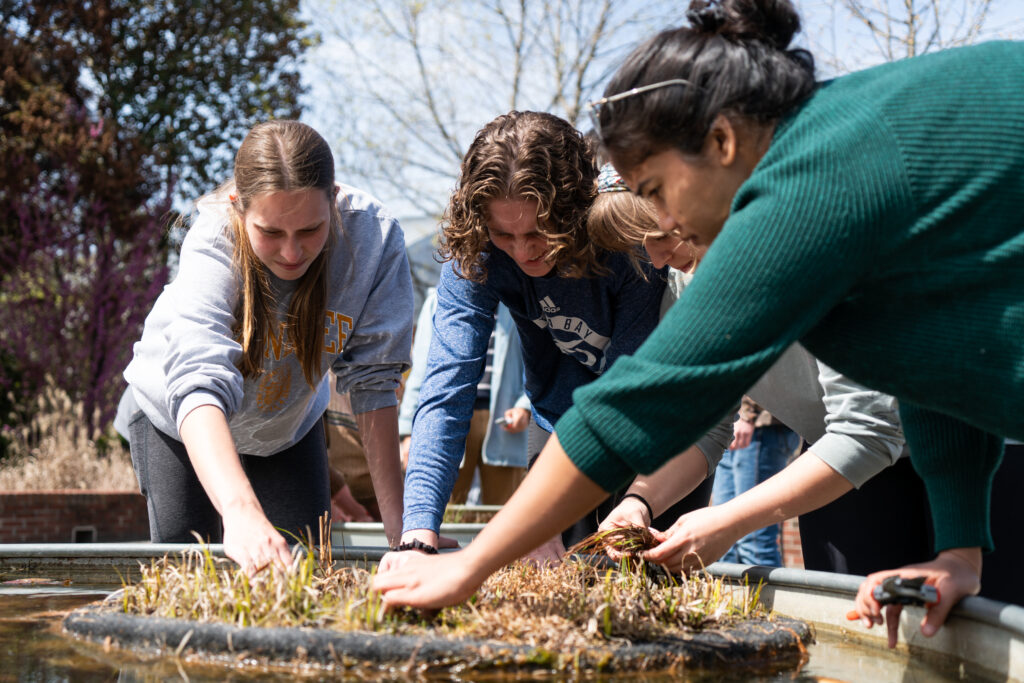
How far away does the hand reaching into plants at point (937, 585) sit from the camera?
75.7 inches

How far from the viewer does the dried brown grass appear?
8828 millimetres

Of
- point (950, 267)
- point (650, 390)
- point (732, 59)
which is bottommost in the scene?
point (650, 390)

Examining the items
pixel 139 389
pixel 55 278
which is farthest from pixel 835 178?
pixel 55 278

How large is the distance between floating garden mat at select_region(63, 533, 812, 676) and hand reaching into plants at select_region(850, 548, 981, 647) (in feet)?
0.72

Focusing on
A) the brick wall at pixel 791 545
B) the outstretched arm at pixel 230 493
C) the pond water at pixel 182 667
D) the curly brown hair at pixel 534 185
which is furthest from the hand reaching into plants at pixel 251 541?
the brick wall at pixel 791 545

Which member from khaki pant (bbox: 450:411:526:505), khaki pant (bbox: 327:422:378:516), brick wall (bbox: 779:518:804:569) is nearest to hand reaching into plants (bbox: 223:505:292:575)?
khaki pant (bbox: 327:422:378:516)

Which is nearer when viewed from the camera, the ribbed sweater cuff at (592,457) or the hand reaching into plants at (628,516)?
the ribbed sweater cuff at (592,457)

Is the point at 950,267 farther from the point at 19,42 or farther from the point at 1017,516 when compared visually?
the point at 19,42

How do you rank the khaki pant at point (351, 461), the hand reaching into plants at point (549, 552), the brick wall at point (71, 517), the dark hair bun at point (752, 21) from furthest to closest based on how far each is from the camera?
the brick wall at point (71, 517), the khaki pant at point (351, 461), the hand reaching into plants at point (549, 552), the dark hair bun at point (752, 21)

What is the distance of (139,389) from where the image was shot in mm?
3348

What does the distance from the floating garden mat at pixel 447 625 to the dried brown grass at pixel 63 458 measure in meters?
7.09

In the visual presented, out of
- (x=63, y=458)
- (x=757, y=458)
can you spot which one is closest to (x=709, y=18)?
(x=757, y=458)

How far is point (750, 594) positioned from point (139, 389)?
2.08 m

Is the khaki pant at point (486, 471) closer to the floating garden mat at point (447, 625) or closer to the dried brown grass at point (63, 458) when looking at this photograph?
the dried brown grass at point (63, 458)
